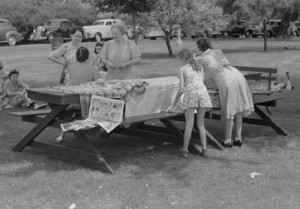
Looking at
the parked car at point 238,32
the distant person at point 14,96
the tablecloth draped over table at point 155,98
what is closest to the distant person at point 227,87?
the tablecloth draped over table at point 155,98

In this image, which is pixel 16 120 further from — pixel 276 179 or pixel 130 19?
pixel 130 19

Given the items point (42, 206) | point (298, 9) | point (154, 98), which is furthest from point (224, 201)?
point (298, 9)

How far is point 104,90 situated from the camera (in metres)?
6.25

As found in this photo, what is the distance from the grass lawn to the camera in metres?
5.12

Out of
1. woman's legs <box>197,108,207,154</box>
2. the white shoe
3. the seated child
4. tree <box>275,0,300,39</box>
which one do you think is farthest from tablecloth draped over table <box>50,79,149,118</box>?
tree <box>275,0,300,39</box>

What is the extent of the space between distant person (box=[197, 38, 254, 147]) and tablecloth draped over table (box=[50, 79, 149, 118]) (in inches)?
37.9

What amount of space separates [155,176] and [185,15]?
724 inches

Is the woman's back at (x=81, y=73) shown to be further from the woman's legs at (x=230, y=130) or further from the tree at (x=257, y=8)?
the tree at (x=257, y=8)

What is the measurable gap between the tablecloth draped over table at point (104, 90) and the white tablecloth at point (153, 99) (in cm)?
11

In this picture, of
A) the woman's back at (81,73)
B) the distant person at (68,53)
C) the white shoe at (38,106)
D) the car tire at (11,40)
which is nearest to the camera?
the woman's back at (81,73)

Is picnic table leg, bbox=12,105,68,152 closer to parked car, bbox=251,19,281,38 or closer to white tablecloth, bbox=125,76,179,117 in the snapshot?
white tablecloth, bbox=125,76,179,117

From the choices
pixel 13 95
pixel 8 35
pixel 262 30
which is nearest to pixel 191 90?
pixel 13 95

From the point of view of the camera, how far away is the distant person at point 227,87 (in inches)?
276

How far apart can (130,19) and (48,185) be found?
1889 centimetres
